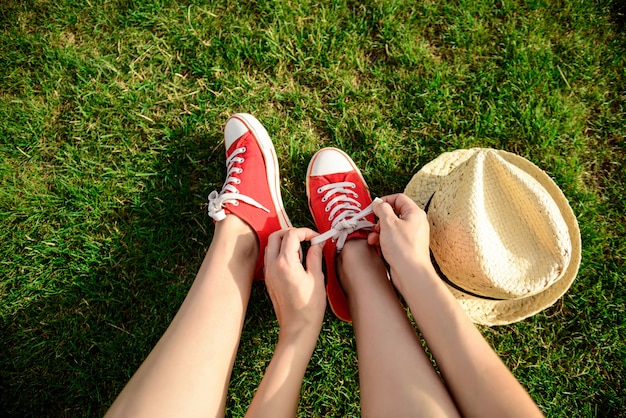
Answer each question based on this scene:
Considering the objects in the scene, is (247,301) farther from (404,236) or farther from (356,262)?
(404,236)

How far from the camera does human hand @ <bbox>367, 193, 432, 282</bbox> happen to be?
5.17 feet

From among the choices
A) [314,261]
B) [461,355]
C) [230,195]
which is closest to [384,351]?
[461,355]

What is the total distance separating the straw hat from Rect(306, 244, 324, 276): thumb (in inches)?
20.5

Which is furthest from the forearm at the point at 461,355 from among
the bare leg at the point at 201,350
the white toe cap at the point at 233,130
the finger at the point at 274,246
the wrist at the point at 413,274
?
the white toe cap at the point at 233,130

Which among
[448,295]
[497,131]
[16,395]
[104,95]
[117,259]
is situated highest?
[104,95]

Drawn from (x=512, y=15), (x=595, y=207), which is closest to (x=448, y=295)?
(x=595, y=207)

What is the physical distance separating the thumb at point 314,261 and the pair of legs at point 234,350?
0.45 feet

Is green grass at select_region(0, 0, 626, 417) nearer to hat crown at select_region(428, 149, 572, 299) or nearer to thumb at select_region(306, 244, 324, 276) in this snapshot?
thumb at select_region(306, 244, 324, 276)

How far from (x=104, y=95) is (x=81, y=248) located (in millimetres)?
934

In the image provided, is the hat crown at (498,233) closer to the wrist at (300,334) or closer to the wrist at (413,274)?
the wrist at (413,274)

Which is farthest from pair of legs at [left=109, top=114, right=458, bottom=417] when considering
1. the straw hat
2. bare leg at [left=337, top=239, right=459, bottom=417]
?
the straw hat

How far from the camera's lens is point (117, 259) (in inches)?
88.0

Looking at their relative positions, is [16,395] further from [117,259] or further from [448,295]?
[448,295]

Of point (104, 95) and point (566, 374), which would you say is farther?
point (104, 95)
